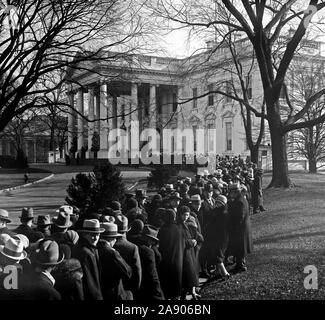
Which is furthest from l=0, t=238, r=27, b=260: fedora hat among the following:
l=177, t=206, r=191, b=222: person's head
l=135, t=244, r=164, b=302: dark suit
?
l=177, t=206, r=191, b=222: person's head

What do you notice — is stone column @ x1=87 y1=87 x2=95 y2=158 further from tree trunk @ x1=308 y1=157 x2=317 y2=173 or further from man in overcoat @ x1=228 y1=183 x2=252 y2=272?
tree trunk @ x1=308 y1=157 x2=317 y2=173

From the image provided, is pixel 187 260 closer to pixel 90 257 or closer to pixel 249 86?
pixel 90 257

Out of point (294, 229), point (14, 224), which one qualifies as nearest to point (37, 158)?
point (14, 224)

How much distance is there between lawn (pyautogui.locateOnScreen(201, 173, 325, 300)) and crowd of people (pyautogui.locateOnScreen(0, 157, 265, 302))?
15.0 inches

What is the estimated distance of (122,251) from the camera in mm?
4484

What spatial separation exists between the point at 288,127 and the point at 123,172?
933 centimetres

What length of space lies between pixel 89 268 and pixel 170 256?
64.5 inches

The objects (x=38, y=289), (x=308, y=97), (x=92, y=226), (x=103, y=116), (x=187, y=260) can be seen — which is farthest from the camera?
(x=308, y=97)

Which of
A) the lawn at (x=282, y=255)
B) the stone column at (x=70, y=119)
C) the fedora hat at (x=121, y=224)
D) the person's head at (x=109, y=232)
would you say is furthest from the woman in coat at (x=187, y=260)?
the stone column at (x=70, y=119)

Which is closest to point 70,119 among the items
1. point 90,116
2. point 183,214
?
point 90,116

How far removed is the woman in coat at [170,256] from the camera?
5.46 m

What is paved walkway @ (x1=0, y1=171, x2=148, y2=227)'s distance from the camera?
7623mm

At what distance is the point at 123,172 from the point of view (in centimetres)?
857
